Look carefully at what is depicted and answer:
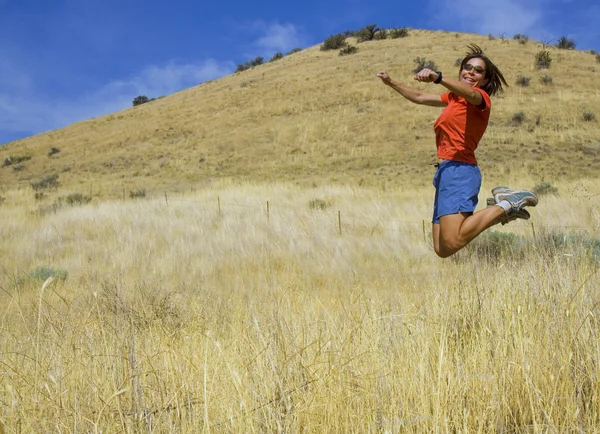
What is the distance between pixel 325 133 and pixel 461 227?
29690 millimetres

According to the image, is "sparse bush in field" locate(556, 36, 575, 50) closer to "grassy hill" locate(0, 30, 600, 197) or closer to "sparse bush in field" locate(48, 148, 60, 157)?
"grassy hill" locate(0, 30, 600, 197)

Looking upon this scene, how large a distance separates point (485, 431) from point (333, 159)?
25983 mm

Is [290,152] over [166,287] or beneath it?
over

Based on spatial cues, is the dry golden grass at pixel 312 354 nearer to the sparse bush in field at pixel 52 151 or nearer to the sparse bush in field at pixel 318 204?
the sparse bush in field at pixel 318 204

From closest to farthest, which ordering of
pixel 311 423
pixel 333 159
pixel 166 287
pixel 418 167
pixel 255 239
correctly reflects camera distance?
1. pixel 311 423
2. pixel 166 287
3. pixel 255 239
4. pixel 418 167
5. pixel 333 159

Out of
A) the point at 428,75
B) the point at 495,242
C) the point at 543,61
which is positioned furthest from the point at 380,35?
the point at 428,75

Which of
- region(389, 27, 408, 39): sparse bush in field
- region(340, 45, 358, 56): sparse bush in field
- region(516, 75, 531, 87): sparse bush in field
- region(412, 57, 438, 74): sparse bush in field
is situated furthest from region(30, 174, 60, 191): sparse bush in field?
region(389, 27, 408, 39): sparse bush in field

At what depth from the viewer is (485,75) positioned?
388cm

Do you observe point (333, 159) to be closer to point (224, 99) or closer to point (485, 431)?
point (224, 99)

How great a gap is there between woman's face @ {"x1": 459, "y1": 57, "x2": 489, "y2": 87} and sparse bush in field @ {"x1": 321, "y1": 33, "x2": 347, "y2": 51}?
194ft

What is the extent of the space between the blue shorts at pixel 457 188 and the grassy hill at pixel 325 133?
15.7 metres

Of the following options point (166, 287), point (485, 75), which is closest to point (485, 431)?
point (485, 75)

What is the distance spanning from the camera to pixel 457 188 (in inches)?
145

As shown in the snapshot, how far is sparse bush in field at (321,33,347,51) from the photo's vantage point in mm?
59691
